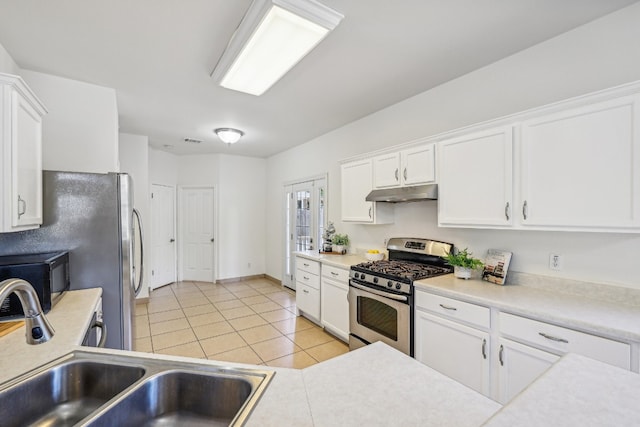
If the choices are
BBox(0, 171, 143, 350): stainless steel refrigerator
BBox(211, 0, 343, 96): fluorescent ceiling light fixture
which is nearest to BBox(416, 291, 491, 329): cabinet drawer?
BBox(211, 0, 343, 96): fluorescent ceiling light fixture

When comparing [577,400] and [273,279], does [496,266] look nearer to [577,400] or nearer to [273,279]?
[577,400]

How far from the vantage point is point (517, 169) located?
79.5 inches

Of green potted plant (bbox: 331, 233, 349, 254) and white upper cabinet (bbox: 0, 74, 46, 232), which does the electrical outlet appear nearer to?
green potted plant (bbox: 331, 233, 349, 254)

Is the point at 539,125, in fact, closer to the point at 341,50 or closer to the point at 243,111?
the point at 341,50

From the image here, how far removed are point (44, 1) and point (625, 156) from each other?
3.47 m

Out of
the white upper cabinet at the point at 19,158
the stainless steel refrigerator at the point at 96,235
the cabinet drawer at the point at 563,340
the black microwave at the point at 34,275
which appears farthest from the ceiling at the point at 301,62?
the cabinet drawer at the point at 563,340

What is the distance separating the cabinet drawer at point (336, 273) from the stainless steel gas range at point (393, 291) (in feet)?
0.63

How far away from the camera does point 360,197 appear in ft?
11.2

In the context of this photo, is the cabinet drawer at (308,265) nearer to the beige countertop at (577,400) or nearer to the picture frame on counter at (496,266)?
the picture frame on counter at (496,266)

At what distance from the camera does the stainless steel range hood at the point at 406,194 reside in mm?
2559

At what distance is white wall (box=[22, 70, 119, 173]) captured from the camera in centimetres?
267

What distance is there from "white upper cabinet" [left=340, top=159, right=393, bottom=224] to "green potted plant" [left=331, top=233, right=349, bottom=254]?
0.52m

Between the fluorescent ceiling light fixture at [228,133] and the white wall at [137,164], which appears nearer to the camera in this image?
the fluorescent ceiling light fixture at [228,133]

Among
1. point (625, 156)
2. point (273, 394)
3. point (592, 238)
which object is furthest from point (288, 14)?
point (592, 238)
